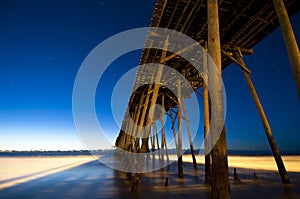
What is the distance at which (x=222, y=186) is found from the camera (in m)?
3.11

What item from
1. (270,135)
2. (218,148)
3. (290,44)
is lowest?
(218,148)

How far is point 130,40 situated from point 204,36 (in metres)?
2.77

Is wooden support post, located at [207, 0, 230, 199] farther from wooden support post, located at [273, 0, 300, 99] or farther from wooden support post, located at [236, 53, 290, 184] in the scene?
wooden support post, located at [236, 53, 290, 184]

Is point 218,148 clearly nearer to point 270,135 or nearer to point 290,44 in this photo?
point 290,44

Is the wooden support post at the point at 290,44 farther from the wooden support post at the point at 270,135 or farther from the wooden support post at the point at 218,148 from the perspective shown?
the wooden support post at the point at 270,135

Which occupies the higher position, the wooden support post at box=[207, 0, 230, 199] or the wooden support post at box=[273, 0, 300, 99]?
the wooden support post at box=[273, 0, 300, 99]

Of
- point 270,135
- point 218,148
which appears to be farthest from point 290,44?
point 270,135

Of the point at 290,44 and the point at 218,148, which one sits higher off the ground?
the point at 290,44

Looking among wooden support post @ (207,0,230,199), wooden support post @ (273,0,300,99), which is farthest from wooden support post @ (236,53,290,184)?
wooden support post @ (207,0,230,199)

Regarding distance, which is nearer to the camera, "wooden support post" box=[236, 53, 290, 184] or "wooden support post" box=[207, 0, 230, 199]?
"wooden support post" box=[207, 0, 230, 199]

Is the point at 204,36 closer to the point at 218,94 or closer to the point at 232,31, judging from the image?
the point at 232,31

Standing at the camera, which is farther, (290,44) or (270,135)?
(270,135)

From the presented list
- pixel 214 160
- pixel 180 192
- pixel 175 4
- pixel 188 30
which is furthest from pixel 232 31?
pixel 180 192

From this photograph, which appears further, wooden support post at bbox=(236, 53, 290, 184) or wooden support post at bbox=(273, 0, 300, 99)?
wooden support post at bbox=(236, 53, 290, 184)
